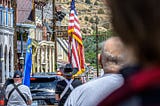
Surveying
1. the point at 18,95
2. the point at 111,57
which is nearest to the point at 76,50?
the point at 18,95

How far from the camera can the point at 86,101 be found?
432 cm

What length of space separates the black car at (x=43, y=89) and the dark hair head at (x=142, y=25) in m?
18.8

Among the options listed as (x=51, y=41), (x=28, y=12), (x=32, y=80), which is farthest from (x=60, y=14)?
(x=32, y=80)

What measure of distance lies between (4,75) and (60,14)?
106 ft

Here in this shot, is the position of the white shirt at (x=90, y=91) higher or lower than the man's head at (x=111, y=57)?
lower

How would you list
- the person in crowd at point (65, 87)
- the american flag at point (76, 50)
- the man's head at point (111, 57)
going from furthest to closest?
the american flag at point (76, 50), the person in crowd at point (65, 87), the man's head at point (111, 57)

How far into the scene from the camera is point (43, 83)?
72.7ft

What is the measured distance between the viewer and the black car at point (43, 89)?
20.6 metres

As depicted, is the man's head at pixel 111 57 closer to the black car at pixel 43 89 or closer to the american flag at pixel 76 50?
the american flag at pixel 76 50

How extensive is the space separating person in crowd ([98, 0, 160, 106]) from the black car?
1874 cm

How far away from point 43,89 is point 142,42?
2034 cm

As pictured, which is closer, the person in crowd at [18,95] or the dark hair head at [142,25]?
the dark hair head at [142,25]

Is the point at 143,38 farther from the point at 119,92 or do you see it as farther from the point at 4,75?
the point at 4,75

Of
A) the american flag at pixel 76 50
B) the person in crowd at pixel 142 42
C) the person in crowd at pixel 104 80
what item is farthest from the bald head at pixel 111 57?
the american flag at pixel 76 50
